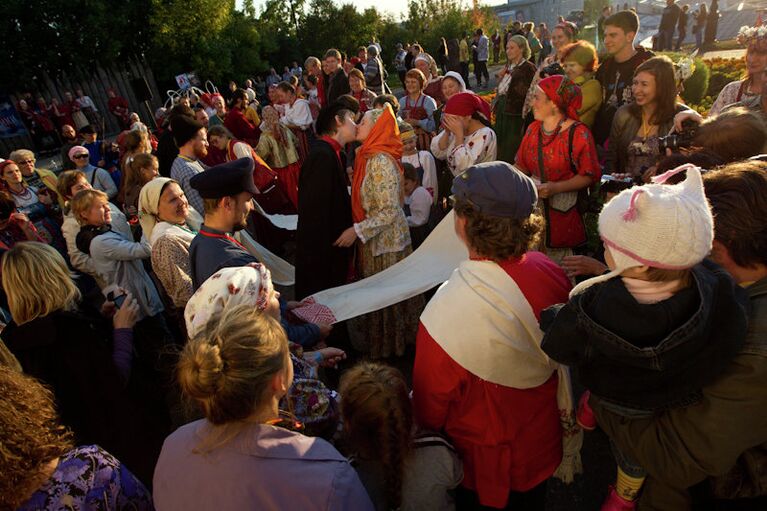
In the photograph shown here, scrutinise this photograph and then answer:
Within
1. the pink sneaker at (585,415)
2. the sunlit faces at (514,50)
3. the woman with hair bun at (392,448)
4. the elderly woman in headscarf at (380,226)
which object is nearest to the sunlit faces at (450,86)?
the sunlit faces at (514,50)

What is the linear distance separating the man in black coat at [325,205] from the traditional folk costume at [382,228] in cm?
14

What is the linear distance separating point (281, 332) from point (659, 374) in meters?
1.19

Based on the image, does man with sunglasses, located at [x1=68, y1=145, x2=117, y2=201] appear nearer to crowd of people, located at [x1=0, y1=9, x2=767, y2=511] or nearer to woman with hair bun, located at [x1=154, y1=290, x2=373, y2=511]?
crowd of people, located at [x1=0, y1=9, x2=767, y2=511]

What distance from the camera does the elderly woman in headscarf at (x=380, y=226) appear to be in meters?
3.39

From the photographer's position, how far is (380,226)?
3541 millimetres

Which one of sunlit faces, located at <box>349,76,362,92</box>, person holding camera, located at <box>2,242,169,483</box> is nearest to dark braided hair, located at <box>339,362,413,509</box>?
person holding camera, located at <box>2,242,169,483</box>

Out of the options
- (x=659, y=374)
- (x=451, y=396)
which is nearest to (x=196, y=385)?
(x=451, y=396)

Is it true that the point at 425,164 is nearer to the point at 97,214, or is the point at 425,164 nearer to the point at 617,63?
the point at 617,63

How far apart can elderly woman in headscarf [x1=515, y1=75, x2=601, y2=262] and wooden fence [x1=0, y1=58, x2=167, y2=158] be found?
16.4 metres

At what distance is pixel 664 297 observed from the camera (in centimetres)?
131

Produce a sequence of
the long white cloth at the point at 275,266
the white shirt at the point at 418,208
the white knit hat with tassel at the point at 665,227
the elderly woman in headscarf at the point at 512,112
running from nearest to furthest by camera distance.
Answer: the white knit hat with tassel at the point at 665,227
the white shirt at the point at 418,208
the long white cloth at the point at 275,266
the elderly woman in headscarf at the point at 512,112

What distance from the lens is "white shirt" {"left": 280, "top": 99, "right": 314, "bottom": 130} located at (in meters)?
8.23

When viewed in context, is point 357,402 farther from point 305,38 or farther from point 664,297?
point 305,38

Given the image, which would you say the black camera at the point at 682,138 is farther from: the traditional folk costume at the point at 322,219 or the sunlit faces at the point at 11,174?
the sunlit faces at the point at 11,174
